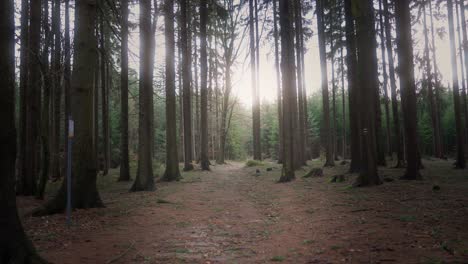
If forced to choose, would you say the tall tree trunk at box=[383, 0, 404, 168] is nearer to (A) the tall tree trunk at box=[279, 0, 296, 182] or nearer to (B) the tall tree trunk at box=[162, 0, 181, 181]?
(A) the tall tree trunk at box=[279, 0, 296, 182]

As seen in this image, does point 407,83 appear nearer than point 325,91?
Yes

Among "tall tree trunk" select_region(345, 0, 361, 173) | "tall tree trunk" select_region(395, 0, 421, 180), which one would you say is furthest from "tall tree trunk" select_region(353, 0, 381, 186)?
"tall tree trunk" select_region(345, 0, 361, 173)

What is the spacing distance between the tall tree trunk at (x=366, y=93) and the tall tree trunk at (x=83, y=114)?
866 cm

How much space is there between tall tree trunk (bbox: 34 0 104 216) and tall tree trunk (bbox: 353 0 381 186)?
8657mm

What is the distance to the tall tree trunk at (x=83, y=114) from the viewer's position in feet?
26.0

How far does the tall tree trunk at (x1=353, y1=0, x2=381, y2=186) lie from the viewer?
10.9 meters

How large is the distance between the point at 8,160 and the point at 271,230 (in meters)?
4.49

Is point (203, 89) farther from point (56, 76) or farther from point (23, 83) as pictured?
point (56, 76)

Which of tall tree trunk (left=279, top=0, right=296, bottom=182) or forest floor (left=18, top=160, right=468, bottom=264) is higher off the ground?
tall tree trunk (left=279, top=0, right=296, bottom=182)

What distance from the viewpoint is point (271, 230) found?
6.09m

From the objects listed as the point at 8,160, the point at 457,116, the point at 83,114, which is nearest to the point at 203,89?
the point at 83,114

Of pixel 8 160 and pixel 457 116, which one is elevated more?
pixel 457 116

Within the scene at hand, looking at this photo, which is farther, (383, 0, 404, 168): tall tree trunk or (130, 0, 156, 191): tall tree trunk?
(383, 0, 404, 168): tall tree trunk

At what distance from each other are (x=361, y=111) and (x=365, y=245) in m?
7.80
